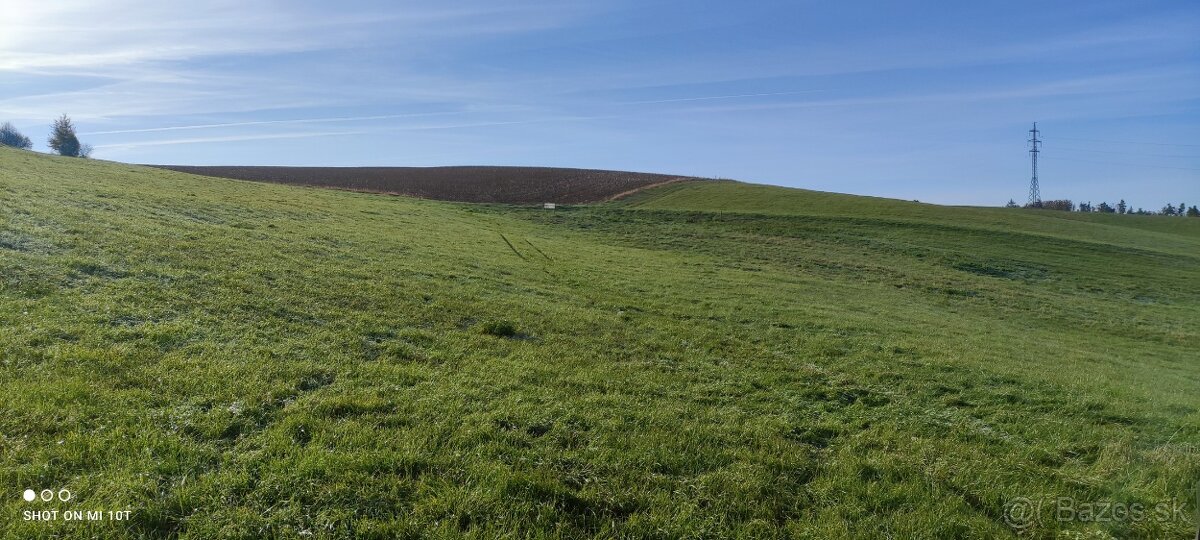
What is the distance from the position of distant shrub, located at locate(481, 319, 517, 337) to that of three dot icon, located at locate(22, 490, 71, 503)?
6.98 metres

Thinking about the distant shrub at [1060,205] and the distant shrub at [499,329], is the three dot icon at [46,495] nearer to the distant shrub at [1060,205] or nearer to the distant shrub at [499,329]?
the distant shrub at [499,329]

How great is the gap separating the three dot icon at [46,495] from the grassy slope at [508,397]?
0.24 feet

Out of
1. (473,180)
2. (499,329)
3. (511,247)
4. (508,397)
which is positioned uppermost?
(473,180)

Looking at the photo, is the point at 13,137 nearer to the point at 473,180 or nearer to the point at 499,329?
the point at 473,180

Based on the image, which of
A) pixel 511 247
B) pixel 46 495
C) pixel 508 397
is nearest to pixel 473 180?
pixel 511 247

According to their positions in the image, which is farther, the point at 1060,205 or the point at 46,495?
the point at 1060,205

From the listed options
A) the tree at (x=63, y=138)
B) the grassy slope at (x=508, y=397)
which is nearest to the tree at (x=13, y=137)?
the tree at (x=63, y=138)

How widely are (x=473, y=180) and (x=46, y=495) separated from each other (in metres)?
65.0

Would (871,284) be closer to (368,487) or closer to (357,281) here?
(357,281)

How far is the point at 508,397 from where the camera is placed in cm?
761

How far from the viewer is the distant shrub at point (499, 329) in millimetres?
11320

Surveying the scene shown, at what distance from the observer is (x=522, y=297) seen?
1569 centimetres

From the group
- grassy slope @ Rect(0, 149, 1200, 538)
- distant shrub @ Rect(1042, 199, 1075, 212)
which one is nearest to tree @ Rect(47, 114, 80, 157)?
grassy slope @ Rect(0, 149, 1200, 538)

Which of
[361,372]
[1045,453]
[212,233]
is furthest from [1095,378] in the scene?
[212,233]
